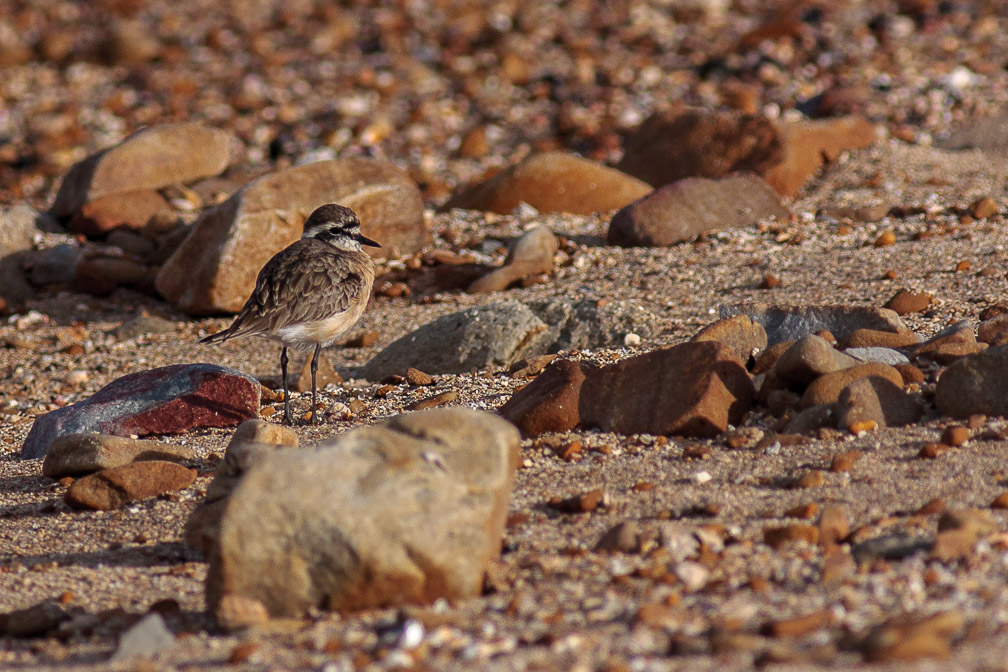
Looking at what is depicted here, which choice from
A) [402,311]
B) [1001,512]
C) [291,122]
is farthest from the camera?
[291,122]

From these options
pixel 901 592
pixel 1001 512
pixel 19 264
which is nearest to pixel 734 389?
pixel 1001 512

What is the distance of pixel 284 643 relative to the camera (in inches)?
125

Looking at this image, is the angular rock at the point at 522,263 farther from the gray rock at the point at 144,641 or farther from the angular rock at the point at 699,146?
the gray rock at the point at 144,641

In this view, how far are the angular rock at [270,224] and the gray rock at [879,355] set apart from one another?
505cm

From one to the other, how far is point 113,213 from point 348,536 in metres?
8.16

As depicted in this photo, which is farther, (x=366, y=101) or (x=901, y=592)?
(x=366, y=101)

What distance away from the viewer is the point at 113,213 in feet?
34.7

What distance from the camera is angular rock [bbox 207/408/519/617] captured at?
3330 millimetres

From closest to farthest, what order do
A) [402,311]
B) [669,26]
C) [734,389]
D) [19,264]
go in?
[734,389] < [402,311] < [19,264] < [669,26]

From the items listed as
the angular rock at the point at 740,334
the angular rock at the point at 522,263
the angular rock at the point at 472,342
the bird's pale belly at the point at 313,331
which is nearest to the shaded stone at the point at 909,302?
the angular rock at the point at 740,334

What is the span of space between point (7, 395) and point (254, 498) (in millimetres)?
5128

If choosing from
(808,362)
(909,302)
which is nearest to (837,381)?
(808,362)

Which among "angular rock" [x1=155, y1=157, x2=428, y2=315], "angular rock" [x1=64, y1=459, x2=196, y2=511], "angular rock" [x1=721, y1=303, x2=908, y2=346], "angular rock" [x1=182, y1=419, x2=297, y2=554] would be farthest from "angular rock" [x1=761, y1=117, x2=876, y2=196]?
"angular rock" [x1=182, y1=419, x2=297, y2=554]

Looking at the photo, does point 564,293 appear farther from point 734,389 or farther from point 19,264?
point 19,264
